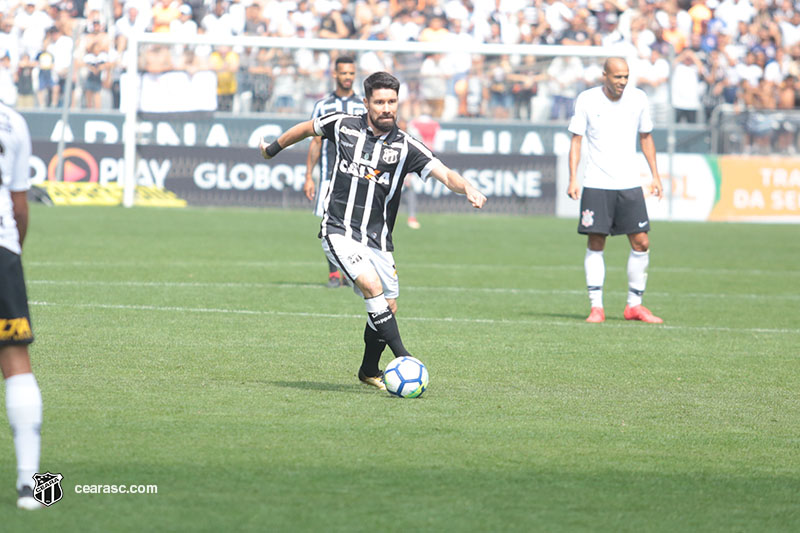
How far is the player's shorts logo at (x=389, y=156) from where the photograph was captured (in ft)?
23.4

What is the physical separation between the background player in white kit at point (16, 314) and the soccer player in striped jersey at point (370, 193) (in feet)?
9.06

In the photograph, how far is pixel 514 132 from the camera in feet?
83.7

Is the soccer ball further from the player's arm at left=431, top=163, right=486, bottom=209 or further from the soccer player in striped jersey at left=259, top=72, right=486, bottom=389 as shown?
the player's arm at left=431, top=163, right=486, bottom=209

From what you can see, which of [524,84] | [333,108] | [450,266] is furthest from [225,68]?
[333,108]

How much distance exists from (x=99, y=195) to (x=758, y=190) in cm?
1365

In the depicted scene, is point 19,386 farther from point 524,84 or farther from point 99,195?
point 524,84

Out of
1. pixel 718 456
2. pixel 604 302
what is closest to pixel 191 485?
pixel 718 456

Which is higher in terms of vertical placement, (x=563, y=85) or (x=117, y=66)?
(x=117, y=66)

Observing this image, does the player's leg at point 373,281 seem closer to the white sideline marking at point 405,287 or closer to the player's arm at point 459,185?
the player's arm at point 459,185

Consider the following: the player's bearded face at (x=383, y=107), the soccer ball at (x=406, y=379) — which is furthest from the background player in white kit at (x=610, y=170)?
the soccer ball at (x=406, y=379)

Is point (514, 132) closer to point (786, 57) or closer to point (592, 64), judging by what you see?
point (592, 64)

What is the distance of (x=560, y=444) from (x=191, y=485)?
1871 mm

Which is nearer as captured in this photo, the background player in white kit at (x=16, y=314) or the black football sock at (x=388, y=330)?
the background player in white kit at (x=16, y=314)

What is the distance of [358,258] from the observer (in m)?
7.06
